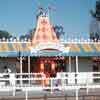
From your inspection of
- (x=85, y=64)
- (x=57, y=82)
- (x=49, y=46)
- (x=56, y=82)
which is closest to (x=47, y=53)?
(x=49, y=46)

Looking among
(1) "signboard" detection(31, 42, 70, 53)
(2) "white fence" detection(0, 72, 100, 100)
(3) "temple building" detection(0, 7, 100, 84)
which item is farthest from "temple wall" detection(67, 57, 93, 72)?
(2) "white fence" detection(0, 72, 100, 100)

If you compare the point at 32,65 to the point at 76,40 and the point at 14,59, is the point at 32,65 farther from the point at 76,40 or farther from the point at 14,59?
the point at 76,40

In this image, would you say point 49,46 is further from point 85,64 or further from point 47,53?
point 85,64

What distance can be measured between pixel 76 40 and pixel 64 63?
7.05 ft

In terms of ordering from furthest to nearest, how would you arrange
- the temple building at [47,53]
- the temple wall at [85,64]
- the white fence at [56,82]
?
1. the temple wall at [85,64]
2. the temple building at [47,53]
3. the white fence at [56,82]

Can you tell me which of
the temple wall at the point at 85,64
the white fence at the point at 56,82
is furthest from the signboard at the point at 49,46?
the temple wall at the point at 85,64

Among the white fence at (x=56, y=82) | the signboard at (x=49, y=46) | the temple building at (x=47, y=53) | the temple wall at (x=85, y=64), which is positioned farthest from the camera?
the temple wall at (x=85, y=64)

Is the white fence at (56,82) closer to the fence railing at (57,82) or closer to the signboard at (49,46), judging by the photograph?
the fence railing at (57,82)

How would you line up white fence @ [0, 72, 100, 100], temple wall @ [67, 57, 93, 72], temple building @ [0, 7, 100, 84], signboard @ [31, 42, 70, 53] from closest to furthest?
1. white fence @ [0, 72, 100, 100]
2. signboard @ [31, 42, 70, 53]
3. temple building @ [0, 7, 100, 84]
4. temple wall @ [67, 57, 93, 72]

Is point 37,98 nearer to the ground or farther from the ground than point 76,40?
nearer to the ground

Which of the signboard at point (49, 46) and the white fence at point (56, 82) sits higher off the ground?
the signboard at point (49, 46)

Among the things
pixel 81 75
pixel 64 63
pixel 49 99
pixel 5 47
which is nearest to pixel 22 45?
pixel 5 47

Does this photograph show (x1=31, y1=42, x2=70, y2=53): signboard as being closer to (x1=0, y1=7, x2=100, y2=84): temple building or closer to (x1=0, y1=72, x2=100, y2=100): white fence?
(x1=0, y1=7, x2=100, y2=84): temple building

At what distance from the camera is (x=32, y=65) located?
1484 inches
